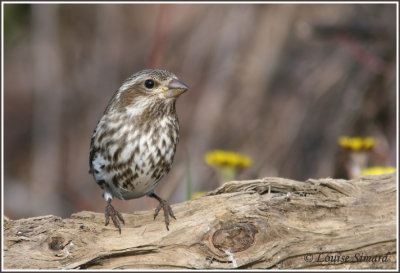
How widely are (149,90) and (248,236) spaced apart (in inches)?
60.7

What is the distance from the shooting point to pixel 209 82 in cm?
1018

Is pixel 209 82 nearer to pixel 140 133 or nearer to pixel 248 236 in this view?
pixel 140 133

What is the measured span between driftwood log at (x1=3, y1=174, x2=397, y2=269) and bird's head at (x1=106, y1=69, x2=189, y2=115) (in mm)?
1010

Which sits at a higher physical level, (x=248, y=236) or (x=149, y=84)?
(x=149, y=84)

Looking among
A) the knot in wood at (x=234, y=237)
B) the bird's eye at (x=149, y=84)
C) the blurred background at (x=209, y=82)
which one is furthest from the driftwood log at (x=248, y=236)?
the blurred background at (x=209, y=82)

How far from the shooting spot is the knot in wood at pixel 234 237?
14.6ft

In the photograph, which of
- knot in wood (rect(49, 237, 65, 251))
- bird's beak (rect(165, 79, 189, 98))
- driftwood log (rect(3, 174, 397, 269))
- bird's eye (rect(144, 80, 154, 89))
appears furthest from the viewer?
bird's eye (rect(144, 80, 154, 89))

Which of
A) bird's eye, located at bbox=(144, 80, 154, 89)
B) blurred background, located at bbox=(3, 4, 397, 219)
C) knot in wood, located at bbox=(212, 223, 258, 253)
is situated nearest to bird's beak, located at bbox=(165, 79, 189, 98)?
bird's eye, located at bbox=(144, 80, 154, 89)

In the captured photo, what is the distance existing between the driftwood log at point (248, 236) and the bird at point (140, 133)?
642mm

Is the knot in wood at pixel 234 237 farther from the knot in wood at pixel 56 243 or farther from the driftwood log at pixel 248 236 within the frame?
the knot in wood at pixel 56 243

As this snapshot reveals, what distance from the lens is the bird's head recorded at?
17.1 ft

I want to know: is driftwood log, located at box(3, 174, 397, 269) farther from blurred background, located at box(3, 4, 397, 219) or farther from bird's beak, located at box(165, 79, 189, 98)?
blurred background, located at box(3, 4, 397, 219)

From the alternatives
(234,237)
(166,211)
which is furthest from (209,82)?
(234,237)

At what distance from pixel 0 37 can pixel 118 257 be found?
3619 millimetres
